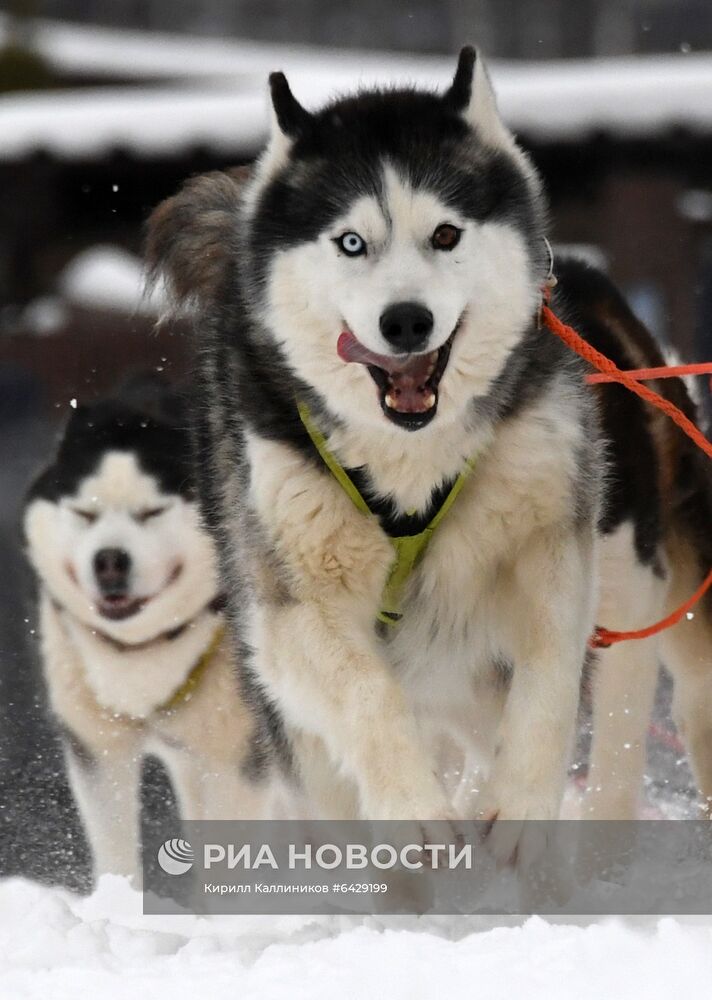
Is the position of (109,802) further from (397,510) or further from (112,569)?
(397,510)

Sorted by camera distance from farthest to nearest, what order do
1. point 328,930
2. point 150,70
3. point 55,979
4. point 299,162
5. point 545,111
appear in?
1. point 150,70
2. point 545,111
3. point 299,162
4. point 328,930
5. point 55,979

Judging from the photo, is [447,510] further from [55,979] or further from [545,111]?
[545,111]

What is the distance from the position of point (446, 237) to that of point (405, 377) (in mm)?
253

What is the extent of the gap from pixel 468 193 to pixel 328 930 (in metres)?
1.31

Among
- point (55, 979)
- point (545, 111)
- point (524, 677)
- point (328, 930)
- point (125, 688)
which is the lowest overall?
point (125, 688)

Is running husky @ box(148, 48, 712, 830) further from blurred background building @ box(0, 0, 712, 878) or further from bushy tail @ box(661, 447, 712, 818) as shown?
blurred background building @ box(0, 0, 712, 878)

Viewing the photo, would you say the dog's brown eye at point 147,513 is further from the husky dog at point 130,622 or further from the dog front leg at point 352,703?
the dog front leg at point 352,703

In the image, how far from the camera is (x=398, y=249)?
8.46 feet

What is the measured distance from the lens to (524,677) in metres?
2.69

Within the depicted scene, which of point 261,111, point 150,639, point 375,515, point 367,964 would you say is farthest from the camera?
point 261,111

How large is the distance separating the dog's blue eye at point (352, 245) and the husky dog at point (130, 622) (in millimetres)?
1573

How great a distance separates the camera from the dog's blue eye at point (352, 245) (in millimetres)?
2615

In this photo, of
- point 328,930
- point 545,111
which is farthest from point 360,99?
point 545,111

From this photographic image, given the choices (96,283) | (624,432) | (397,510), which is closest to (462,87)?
(397,510)
